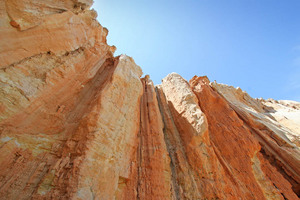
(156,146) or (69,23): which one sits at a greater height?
(69,23)

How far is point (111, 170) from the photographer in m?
5.28

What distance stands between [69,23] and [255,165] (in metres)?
12.8

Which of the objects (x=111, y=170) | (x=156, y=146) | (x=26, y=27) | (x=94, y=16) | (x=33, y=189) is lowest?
(x=33, y=189)

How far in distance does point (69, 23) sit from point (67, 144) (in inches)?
267

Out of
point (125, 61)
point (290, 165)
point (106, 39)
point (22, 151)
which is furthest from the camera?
point (106, 39)

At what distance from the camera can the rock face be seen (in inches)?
176

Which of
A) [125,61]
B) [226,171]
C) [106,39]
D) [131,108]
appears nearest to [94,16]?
[106,39]

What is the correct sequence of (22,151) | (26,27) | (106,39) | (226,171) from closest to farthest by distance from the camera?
(22,151), (26,27), (226,171), (106,39)

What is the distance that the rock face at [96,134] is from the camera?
14.7 ft

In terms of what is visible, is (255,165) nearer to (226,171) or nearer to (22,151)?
(226,171)

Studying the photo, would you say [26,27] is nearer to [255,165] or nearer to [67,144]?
[67,144]

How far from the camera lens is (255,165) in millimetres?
7766

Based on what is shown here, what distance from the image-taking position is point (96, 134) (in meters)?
5.29

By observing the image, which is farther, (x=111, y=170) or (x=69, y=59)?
(x=69, y=59)
